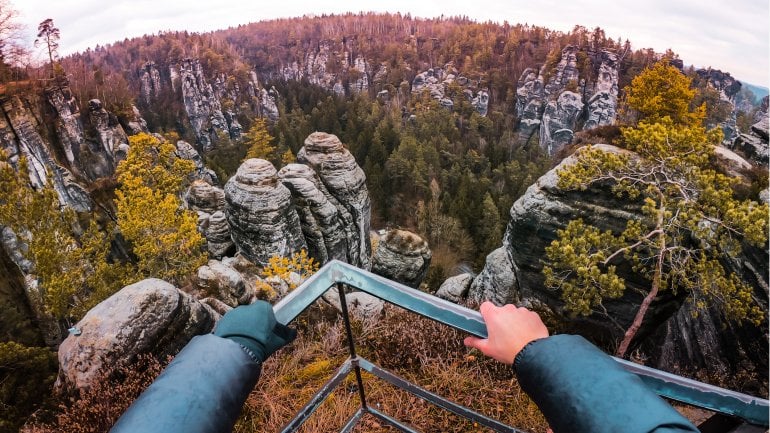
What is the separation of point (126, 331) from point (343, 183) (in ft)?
69.0

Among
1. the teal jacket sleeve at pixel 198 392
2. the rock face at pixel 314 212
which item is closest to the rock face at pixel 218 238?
the rock face at pixel 314 212

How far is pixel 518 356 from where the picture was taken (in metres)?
1.27

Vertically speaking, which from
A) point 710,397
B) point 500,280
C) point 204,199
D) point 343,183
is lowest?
point 204,199

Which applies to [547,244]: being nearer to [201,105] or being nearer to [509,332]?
[509,332]

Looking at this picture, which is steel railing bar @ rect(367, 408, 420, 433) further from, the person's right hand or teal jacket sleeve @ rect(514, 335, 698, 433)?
teal jacket sleeve @ rect(514, 335, 698, 433)

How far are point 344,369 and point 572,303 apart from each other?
6.29 meters

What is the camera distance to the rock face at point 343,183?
1061 inches

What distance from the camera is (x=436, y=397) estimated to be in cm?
221

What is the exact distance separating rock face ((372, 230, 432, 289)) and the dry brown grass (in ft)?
61.6

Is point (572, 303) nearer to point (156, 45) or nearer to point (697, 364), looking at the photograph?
point (697, 364)

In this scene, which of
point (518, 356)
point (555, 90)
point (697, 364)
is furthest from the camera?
point (555, 90)

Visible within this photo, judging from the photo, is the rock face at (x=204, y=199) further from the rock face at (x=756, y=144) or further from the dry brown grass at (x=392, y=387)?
the rock face at (x=756, y=144)

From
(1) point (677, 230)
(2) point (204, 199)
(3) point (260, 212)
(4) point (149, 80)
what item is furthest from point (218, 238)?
(4) point (149, 80)

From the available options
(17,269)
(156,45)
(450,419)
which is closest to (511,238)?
(450,419)
